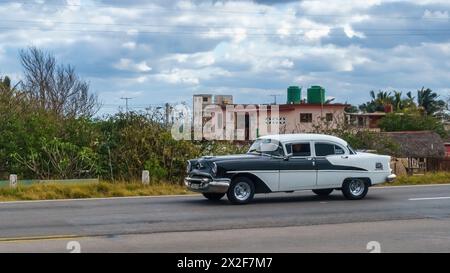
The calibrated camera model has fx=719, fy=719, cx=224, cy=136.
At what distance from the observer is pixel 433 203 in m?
18.2

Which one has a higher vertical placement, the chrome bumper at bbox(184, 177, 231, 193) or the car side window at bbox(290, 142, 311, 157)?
the car side window at bbox(290, 142, 311, 157)

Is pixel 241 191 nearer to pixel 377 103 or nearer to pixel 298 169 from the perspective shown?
pixel 298 169

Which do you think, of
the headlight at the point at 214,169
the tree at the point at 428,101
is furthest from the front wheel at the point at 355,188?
the tree at the point at 428,101

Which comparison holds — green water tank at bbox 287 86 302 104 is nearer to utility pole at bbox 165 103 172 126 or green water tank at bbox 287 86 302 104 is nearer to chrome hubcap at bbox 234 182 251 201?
utility pole at bbox 165 103 172 126

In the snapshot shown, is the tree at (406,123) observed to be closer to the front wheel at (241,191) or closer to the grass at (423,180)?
the grass at (423,180)

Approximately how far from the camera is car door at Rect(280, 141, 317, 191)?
Result: 1781 centimetres

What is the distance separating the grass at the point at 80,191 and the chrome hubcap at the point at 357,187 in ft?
17.1

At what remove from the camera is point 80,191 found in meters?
20.7

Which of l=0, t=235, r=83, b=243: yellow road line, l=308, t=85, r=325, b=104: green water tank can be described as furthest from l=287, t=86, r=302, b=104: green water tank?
l=0, t=235, r=83, b=243: yellow road line

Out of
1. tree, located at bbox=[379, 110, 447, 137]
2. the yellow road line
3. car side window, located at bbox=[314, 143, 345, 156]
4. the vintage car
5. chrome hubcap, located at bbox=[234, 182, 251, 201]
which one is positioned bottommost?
the yellow road line

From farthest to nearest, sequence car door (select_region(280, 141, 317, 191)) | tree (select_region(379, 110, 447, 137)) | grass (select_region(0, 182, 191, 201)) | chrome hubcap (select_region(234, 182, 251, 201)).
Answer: tree (select_region(379, 110, 447, 137))
grass (select_region(0, 182, 191, 201))
car door (select_region(280, 141, 317, 191))
chrome hubcap (select_region(234, 182, 251, 201))

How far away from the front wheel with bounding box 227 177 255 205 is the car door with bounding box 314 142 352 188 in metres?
1.89

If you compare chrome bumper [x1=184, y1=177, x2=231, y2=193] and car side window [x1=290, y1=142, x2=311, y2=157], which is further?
car side window [x1=290, y1=142, x2=311, y2=157]
